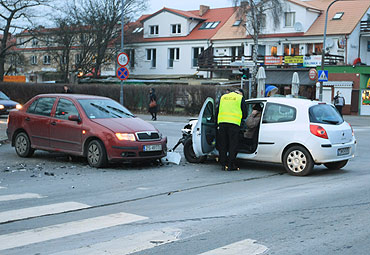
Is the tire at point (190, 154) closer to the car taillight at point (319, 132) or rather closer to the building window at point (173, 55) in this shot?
the car taillight at point (319, 132)

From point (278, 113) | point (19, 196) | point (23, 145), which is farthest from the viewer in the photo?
point (23, 145)

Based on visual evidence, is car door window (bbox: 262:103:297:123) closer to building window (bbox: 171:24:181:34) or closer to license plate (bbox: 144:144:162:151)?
license plate (bbox: 144:144:162:151)

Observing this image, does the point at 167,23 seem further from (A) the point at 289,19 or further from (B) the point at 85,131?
(B) the point at 85,131

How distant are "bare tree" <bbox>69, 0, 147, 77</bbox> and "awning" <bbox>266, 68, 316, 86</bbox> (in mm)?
16642

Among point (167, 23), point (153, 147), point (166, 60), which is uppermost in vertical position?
point (167, 23)

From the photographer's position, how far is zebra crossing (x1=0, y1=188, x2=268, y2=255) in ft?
18.0

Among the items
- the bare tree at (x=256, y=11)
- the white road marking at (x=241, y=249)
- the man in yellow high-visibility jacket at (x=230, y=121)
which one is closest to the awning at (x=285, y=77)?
the bare tree at (x=256, y=11)

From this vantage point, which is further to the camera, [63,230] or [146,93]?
[146,93]

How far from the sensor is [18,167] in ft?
38.1

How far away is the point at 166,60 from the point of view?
61.8 m

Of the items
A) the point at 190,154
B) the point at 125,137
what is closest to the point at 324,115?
the point at 190,154

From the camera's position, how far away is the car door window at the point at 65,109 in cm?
1216

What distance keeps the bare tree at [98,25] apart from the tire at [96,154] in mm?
45722

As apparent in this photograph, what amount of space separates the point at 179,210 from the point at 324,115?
4955mm
